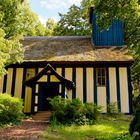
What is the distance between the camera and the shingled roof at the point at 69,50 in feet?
71.3

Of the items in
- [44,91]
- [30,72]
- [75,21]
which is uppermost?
[75,21]

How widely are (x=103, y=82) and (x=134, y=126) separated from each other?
11568 mm

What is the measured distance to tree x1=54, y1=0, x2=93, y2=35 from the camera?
112ft

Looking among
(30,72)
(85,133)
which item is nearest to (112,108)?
(30,72)

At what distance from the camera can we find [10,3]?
20578 millimetres

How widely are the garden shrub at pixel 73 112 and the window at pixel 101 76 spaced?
203 inches

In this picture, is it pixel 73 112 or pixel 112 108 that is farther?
pixel 112 108

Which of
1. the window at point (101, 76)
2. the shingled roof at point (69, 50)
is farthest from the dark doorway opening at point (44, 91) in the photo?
the window at point (101, 76)

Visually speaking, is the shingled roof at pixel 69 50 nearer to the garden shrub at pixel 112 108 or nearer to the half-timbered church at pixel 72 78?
the half-timbered church at pixel 72 78

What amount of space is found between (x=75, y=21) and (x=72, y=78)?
588 inches

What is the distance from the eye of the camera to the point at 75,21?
3466 centimetres

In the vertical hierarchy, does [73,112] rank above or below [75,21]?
below

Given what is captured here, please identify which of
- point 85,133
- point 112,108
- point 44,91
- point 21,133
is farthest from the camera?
point 44,91

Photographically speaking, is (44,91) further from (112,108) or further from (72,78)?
(112,108)
